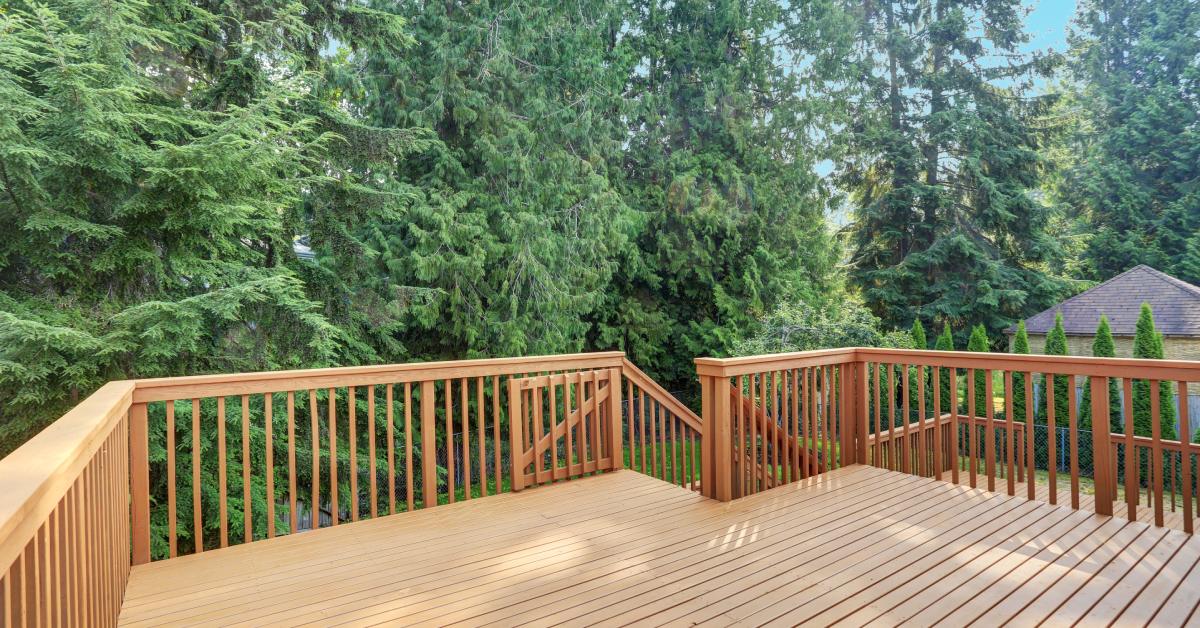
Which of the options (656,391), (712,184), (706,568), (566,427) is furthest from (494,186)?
(706,568)

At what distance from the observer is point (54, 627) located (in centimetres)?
133

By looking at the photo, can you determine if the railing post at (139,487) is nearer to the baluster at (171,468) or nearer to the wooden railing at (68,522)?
the baluster at (171,468)

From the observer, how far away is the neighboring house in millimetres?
13031

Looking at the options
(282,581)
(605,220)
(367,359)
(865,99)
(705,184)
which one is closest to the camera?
(282,581)

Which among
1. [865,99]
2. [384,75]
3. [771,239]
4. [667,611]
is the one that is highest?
[865,99]

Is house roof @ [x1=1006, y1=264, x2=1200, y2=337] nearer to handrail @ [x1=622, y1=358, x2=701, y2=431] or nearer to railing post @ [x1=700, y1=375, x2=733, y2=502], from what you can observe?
handrail @ [x1=622, y1=358, x2=701, y2=431]

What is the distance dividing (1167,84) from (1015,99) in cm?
495

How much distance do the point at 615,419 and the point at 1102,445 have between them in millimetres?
2915

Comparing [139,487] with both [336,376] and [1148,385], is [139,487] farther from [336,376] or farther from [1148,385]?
[1148,385]

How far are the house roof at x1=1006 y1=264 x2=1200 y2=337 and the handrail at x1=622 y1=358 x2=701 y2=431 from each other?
12.9m

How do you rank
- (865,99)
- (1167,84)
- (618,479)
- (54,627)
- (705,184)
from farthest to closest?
(1167,84) < (865,99) < (705,184) < (618,479) < (54,627)

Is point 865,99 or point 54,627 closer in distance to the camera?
point 54,627

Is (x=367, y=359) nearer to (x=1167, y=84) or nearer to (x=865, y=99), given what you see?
(x=865, y=99)

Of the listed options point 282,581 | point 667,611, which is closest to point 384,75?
point 282,581
